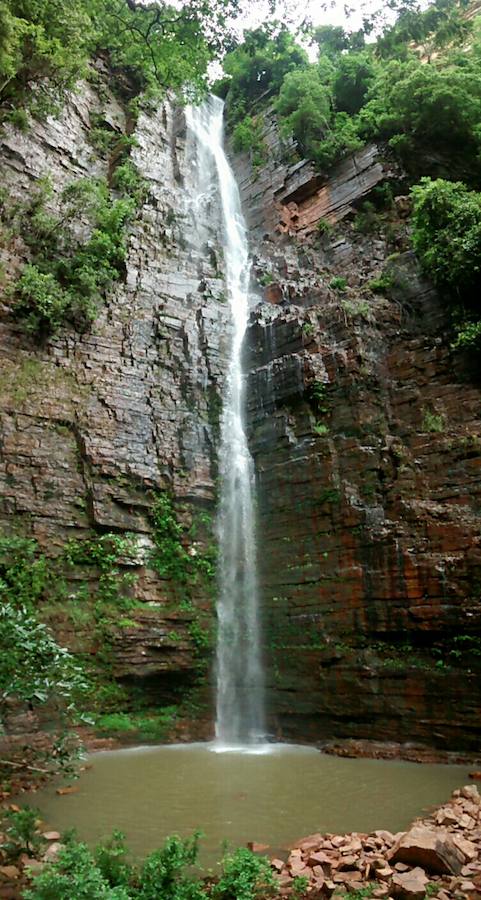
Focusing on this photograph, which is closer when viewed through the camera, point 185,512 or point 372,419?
point 372,419

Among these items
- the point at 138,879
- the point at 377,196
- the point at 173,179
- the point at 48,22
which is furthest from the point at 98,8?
the point at 138,879

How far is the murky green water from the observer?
582 centimetres

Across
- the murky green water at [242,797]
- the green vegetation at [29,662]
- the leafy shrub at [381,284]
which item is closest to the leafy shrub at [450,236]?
the leafy shrub at [381,284]

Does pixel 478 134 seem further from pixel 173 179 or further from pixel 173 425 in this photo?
pixel 173 425

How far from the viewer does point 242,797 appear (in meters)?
7.02

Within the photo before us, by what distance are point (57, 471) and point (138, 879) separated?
8708mm

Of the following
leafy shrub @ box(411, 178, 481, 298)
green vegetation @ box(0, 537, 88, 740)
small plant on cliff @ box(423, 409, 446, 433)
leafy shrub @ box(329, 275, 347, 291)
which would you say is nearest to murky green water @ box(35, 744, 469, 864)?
green vegetation @ box(0, 537, 88, 740)

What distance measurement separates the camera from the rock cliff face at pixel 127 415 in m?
11.5

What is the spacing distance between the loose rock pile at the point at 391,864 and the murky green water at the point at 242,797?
22.7 inches

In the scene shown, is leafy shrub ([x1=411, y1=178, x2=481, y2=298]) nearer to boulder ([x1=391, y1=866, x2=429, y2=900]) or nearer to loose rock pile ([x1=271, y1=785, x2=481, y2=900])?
loose rock pile ([x1=271, y1=785, x2=481, y2=900])

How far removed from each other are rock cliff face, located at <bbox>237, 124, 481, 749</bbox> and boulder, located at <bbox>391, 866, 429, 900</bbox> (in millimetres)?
5054

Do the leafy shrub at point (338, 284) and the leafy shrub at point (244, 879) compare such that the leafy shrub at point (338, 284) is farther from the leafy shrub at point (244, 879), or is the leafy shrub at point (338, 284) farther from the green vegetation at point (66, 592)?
the leafy shrub at point (244, 879)

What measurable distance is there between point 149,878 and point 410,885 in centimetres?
183

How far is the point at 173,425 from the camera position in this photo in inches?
544
